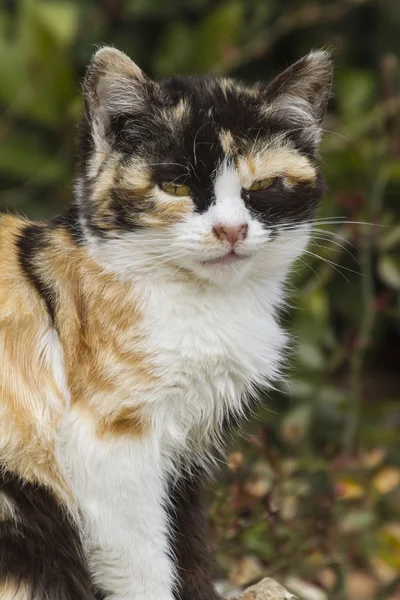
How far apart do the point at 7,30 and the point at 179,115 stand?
371 centimetres

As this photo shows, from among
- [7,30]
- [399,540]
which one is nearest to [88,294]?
[399,540]

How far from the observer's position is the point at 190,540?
257cm

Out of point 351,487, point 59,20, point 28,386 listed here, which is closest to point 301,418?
point 351,487

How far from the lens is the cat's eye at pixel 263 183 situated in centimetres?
225

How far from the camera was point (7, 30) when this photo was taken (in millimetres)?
5602

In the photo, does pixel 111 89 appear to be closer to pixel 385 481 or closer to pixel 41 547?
pixel 41 547

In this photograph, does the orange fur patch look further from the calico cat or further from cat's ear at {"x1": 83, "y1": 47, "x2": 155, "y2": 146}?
cat's ear at {"x1": 83, "y1": 47, "x2": 155, "y2": 146}

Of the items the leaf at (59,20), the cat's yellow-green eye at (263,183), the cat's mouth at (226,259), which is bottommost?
the cat's mouth at (226,259)

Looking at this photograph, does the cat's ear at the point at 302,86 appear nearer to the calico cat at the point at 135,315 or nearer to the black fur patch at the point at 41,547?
the calico cat at the point at 135,315

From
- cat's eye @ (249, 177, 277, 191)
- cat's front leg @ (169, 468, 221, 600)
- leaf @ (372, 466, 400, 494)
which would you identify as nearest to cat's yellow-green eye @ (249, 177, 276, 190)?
cat's eye @ (249, 177, 277, 191)

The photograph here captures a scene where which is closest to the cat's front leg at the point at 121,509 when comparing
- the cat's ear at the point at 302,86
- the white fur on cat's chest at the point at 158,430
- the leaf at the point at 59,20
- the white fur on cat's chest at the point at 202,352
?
the white fur on cat's chest at the point at 158,430

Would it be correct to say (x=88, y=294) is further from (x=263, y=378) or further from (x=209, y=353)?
(x=263, y=378)

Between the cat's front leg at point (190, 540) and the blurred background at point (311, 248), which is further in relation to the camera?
the blurred background at point (311, 248)

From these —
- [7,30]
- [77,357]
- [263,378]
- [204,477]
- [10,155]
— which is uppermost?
[7,30]
